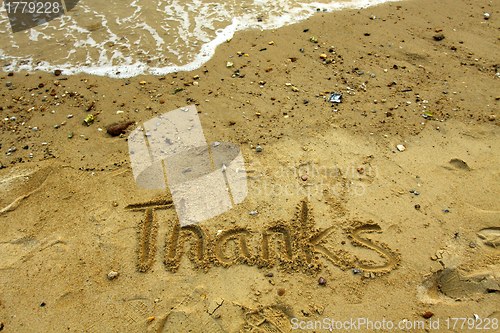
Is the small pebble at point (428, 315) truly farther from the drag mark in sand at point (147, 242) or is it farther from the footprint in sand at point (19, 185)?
the footprint in sand at point (19, 185)

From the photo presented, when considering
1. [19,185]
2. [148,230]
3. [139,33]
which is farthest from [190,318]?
Answer: [139,33]

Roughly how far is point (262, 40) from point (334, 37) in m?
1.33

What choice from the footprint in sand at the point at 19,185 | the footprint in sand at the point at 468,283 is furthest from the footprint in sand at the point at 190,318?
the footprint in sand at the point at 19,185

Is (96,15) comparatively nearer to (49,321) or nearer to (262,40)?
(262,40)

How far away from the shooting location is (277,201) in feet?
10.6

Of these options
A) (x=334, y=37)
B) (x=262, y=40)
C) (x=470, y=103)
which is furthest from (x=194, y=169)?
(x=470, y=103)

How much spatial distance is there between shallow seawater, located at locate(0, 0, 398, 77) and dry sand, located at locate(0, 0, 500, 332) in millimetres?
444

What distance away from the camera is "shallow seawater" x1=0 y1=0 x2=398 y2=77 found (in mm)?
5008

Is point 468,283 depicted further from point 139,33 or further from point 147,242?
point 139,33

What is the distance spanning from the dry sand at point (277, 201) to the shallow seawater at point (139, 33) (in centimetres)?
44

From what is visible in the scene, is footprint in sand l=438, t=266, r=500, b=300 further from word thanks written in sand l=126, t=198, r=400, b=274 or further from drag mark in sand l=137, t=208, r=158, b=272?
drag mark in sand l=137, t=208, r=158, b=272

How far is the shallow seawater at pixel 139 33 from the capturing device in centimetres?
501

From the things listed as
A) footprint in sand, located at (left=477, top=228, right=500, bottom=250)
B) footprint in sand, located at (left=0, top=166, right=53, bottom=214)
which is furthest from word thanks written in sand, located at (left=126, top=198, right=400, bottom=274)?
footprint in sand, located at (left=0, top=166, right=53, bottom=214)

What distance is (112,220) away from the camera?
10.2 ft
